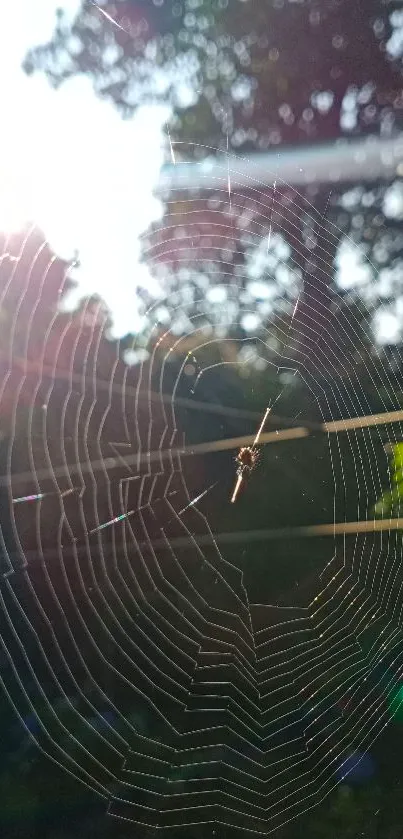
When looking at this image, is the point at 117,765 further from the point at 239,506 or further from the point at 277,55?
the point at 277,55

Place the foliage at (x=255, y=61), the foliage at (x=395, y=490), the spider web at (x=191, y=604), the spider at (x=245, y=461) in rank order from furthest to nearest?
1. the foliage at (x=255, y=61)
2. the spider web at (x=191, y=604)
3. the spider at (x=245, y=461)
4. the foliage at (x=395, y=490)

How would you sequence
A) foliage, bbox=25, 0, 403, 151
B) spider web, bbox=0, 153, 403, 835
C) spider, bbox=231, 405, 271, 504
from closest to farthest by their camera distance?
spider, bbox=231, 405, 271, 504 < spider web, bbox=0, 153, 403, 835 < foliage, bbox=25, 0, 403, 151

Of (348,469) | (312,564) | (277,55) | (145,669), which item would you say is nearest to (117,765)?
(145,669)

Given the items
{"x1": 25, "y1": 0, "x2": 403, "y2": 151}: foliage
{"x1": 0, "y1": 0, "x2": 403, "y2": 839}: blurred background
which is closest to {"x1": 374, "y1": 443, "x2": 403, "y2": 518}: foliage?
{"x1": 0, "y1": 0, "x2": 403, "y2": 839}: blurred background

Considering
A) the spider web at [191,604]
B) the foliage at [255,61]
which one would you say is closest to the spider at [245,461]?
the spider web at [191,604]

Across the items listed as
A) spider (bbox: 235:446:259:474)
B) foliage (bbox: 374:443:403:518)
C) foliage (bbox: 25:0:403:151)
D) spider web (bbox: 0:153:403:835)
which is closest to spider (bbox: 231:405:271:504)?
spider (bbox: 235:446:259:474)

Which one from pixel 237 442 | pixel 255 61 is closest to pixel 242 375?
pixel 237 442

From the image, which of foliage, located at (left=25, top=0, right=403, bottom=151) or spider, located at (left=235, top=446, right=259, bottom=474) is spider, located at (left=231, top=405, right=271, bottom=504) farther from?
foliage, located at (left=25, top=0, right=403, bottom=151)

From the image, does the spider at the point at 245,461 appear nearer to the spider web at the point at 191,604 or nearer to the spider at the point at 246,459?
the spider at the point at 246,459

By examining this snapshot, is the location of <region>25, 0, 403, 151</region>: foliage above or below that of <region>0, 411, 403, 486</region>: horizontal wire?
above

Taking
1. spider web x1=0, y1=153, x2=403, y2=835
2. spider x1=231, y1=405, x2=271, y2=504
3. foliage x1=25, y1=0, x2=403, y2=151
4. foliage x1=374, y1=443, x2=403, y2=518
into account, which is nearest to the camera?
foliage x1=374, y1=443, x2=403, y2=518

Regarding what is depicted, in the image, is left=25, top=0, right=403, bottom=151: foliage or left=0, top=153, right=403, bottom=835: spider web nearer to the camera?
left=0, top=153, right=403, bottom=835: spider web
